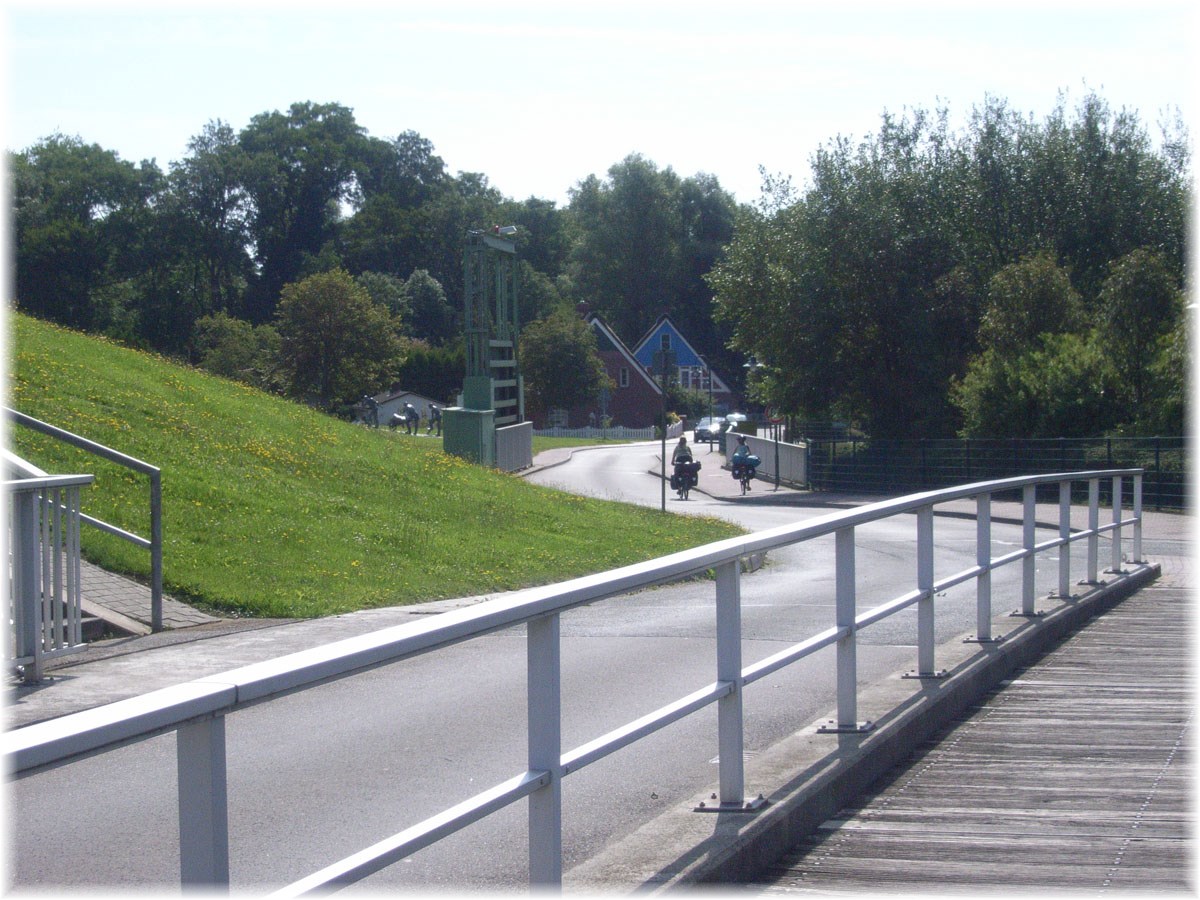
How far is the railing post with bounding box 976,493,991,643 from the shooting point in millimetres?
7642

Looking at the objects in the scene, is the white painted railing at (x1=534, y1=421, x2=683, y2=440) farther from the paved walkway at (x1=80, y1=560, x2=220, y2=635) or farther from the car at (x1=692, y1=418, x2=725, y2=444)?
the paved walkway at (x1=80, y1=560, x2=220, y2=635)

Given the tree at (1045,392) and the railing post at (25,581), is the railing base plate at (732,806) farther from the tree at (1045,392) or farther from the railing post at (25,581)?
the tree at (1045,392)

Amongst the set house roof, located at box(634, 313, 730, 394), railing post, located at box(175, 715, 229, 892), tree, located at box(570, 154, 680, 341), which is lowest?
railing post, located at box(175, 715, 229, 892)

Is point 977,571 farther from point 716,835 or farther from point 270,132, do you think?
point 270,132

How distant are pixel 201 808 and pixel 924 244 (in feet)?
139

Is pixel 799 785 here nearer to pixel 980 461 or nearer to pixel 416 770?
pixel 416 770

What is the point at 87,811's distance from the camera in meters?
3.69

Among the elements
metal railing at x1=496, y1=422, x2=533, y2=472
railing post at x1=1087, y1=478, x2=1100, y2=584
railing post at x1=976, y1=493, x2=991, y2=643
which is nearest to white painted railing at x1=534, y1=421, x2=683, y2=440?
metal railing at x1=496, y1=422, x2=533, y2=472

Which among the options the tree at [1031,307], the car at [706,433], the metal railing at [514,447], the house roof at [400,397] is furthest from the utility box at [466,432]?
the house roof at [400,397]

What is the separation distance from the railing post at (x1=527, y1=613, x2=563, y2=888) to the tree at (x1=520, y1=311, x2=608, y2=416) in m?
80.1

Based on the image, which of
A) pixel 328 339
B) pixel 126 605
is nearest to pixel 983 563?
pixel 126 605

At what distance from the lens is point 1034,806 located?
520 centimetres

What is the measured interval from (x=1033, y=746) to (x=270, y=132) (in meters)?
112

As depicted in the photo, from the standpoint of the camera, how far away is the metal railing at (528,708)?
6.72 feet
